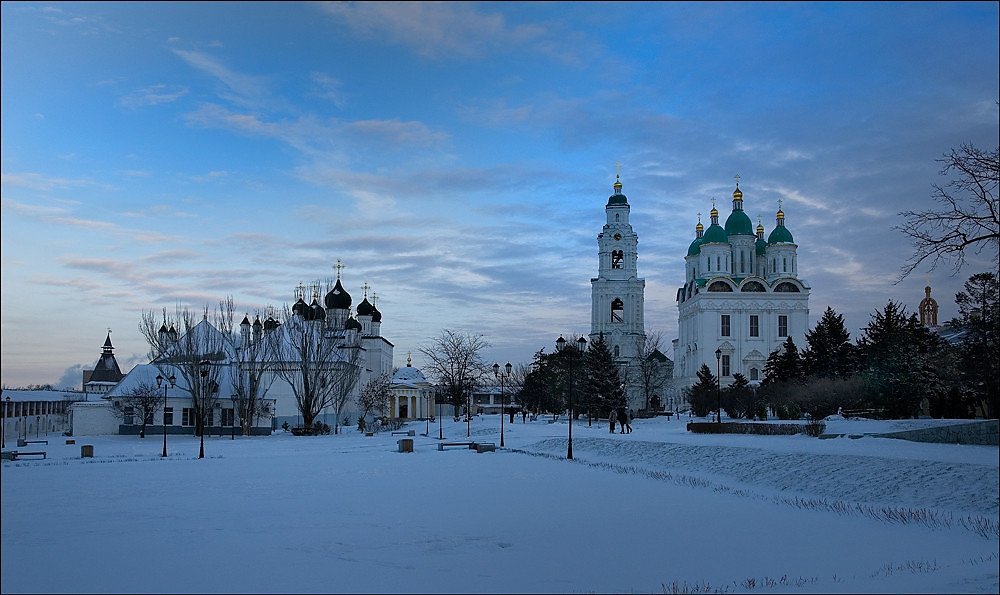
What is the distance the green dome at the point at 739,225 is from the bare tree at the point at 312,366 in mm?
41747

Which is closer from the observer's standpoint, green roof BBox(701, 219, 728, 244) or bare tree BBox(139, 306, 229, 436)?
bare tree BBox(139, 306, 229, 436)

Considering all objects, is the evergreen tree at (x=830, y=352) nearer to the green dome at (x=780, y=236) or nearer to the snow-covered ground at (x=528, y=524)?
the snow-covered ground at (x=528, y=524)

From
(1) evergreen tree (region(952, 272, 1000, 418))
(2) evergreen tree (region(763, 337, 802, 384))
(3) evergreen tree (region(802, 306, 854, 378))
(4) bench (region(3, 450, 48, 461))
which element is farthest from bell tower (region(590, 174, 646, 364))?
(4) bench (region(3, 450, 48, 461))

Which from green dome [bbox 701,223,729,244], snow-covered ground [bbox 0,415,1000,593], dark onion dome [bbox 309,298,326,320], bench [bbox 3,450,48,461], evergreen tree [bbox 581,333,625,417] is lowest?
bench [bbox 3,450,48,461]

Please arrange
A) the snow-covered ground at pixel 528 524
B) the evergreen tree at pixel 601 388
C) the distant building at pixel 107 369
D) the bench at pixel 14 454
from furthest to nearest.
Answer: the distant building at pixel 107 369
the evergreen tree at pixel 601 388
the bench at pixel 14 454
the snow-covered ground at pixel 528 524

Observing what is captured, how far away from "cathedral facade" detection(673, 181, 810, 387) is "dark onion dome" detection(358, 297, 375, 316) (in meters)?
31.4

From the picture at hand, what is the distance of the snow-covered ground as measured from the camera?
1004cm

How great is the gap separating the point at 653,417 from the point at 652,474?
3771 cm

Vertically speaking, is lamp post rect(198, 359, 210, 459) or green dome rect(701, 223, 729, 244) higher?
green dome rect(701, 223, 729, 244)

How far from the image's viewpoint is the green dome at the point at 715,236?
8225cm

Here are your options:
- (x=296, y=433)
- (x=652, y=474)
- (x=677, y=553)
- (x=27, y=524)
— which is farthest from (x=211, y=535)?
(x=296, y=433)

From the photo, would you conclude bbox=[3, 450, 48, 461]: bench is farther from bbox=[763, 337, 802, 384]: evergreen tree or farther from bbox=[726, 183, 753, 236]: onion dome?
bbox=[726, 183, 753, 236]: onion dome

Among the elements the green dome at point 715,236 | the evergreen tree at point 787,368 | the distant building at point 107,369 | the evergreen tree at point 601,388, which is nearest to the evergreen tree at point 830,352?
the evergreen tree at point 787,368

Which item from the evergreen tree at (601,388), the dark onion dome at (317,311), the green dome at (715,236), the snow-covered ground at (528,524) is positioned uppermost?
the green dome at (715,236)
